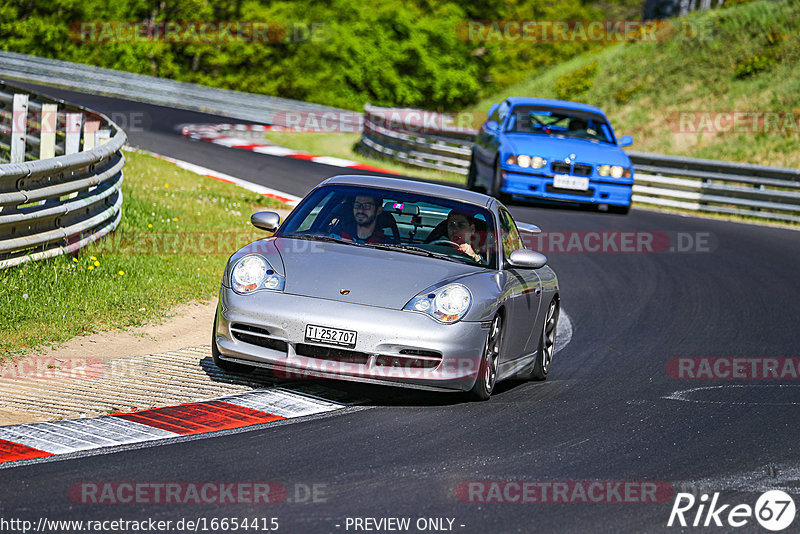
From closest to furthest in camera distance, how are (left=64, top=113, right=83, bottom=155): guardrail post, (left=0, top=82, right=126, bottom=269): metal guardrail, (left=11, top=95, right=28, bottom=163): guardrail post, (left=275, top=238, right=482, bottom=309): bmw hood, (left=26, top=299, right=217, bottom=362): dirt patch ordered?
(left=275, top=238, right=482, bottom=309): bmw hood
(left=26, top=299, right=217, bottom=362): dirt patch
(left=0, top=82, right=126, bottom=269): metal guardrail
(left=64, top=113, right=83, bottom=155): guardrail post
(left=11, top=95, right=28, bottom=163): guardrail post

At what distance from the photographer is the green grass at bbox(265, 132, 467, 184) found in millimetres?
25453

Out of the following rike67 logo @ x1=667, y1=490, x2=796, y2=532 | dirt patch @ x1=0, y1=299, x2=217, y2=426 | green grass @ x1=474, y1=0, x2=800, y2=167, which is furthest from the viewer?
green grass @ x1=474, y1=0, x2=800, y2=167

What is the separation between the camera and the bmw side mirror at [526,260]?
26.2ft

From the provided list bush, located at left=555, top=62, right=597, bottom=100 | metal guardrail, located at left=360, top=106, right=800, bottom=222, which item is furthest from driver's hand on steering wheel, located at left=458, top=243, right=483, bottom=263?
bush, located at left=555, top=62, right=597, bottom=100

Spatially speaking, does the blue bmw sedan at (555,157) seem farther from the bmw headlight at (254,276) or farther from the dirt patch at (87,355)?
the bmw headlight at (254,276)

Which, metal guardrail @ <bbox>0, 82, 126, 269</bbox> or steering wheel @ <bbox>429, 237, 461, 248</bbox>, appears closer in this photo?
steering wheel @ <bbox>429, 237, 461, 248</bbox>

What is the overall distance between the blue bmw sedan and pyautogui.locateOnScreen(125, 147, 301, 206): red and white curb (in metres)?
3.12

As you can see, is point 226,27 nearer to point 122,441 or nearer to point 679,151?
point 679,151

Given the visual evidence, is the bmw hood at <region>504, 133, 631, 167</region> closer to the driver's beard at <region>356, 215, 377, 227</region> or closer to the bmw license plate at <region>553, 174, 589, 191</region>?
the bmw license plate at <region>553, 174, 589, 191</region>

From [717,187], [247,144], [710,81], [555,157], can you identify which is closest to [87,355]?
[555,157]

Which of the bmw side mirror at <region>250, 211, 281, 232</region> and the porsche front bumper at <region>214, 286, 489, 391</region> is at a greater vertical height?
the bmw side mirror at <region>250, 211, 281, 232</region>

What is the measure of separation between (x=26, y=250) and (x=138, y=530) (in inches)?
221

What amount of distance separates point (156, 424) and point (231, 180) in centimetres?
1377

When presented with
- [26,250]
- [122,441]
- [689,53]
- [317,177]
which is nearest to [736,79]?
[689,53]
